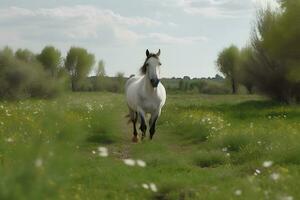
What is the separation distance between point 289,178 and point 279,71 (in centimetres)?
3261

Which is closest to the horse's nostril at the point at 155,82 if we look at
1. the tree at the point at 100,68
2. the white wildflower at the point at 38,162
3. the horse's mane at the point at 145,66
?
the horse's mane at the point at 145,66

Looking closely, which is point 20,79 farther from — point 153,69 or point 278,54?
point 153,69

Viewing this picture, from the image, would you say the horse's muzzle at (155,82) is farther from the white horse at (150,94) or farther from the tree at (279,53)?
the tree at (279,53)

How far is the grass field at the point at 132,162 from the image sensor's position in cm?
412

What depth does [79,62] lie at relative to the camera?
97.0 m

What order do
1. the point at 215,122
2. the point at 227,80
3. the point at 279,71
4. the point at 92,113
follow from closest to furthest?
the point at 215,122, the point at 92,113, the point at 279,71, the point at 227,80

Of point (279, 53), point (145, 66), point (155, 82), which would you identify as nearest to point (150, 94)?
point (155, 82)

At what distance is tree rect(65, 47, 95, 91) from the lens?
96000mm

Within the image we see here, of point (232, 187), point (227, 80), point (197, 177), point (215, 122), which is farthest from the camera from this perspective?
point (227, 80)

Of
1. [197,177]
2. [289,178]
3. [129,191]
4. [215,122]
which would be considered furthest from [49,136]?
[215,122]

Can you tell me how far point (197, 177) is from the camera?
10000 millimetres

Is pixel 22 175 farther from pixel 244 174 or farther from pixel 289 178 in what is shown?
pixel 244 174

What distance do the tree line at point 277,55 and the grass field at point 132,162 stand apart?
1625 centimetres

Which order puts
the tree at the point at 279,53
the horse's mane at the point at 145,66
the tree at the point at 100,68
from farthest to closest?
the tree at the point at 100,68, the tree at the point at 279,53, the horse's mane at the point at 145,66
